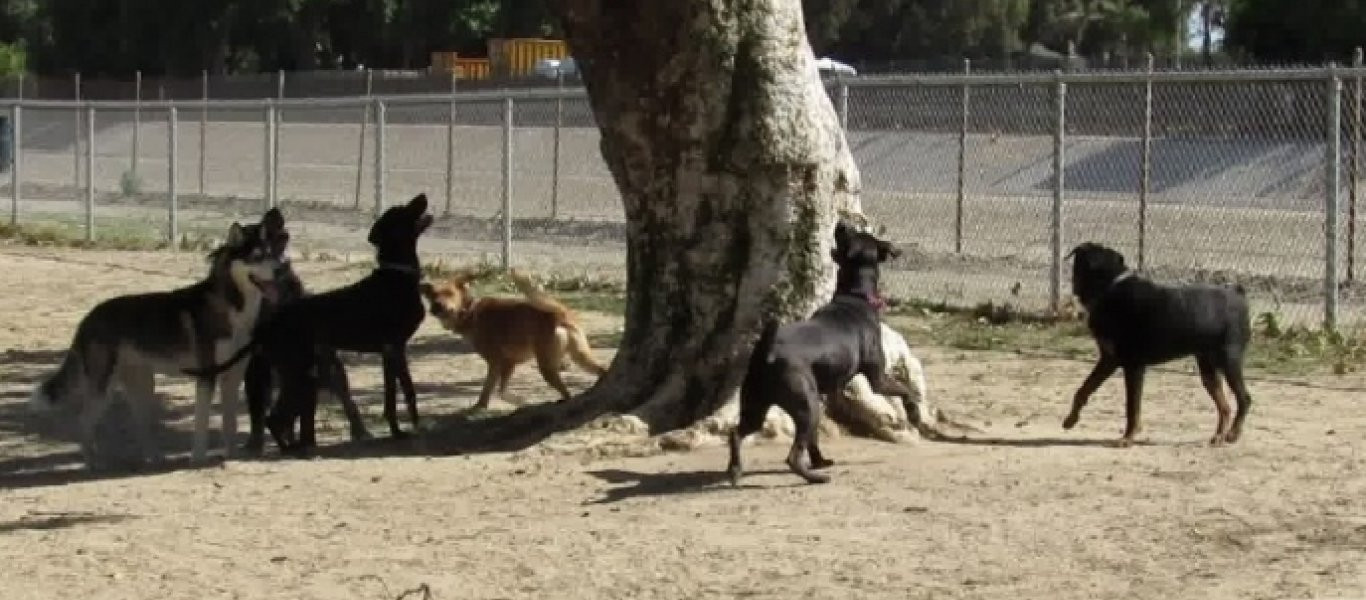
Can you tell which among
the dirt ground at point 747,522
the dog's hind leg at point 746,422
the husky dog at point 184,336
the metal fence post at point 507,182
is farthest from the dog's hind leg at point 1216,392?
the metal fence post at point 507,182

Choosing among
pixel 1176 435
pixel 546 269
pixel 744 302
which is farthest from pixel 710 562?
pixel 546 269

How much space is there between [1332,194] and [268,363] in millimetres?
7484

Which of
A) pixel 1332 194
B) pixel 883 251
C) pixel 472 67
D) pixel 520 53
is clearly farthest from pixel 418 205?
pixel 472 67

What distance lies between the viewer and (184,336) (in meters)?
10.5

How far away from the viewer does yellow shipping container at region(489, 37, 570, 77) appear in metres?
53.2

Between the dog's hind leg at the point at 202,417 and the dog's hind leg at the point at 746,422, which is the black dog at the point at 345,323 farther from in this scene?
the dog's hind leg at the point at 746,422

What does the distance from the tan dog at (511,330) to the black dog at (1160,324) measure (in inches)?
113

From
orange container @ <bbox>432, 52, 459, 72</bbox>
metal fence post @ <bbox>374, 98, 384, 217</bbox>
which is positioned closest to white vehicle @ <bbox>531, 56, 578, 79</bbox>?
orange container @ <bbox>432, 52, 459, 72</bbox>

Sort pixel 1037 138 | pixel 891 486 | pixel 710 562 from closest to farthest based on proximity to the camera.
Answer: pixel 710 562 → pixel 891 486 → pixel 1037 138

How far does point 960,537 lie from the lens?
8055 millimetres

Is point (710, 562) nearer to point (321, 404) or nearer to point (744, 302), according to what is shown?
point (744, 302)

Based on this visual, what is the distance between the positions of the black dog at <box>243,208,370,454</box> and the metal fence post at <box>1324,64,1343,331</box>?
22.8 feet

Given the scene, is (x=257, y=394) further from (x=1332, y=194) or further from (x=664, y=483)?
(x=1332, y=194)

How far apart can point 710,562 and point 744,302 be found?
110 inches
